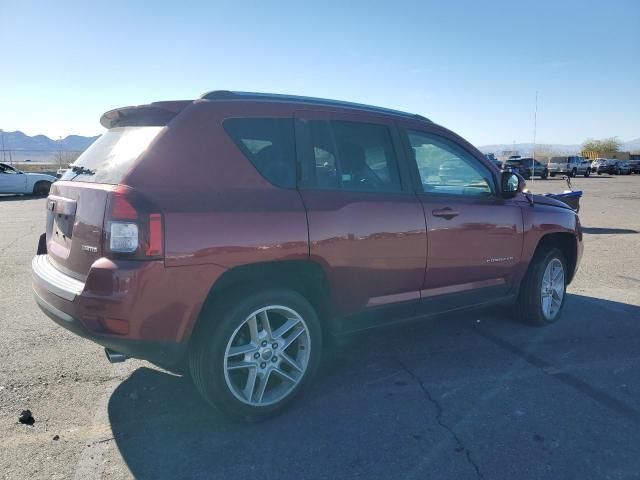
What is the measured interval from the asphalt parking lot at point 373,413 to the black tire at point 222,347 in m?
0.14

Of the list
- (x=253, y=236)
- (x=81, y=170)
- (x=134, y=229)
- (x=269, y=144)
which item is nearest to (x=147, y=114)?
(x=81, y=170)

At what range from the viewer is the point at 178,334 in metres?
2.93

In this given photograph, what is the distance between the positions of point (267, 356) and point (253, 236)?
0.80m

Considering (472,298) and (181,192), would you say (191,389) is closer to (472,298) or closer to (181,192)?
(181,192)

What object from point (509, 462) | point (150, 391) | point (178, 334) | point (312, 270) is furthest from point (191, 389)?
point (509, 462)

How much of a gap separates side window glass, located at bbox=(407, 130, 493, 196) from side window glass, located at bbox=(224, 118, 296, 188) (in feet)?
3.74

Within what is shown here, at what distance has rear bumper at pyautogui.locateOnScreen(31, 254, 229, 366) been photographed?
9.05 ft

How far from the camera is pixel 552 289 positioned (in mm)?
5227

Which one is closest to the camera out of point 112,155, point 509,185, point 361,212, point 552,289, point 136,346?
point 136,346

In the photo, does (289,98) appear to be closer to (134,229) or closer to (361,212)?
(361,212)

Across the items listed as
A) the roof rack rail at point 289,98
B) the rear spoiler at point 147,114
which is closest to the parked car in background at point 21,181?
the rear spoiler at point 147,114

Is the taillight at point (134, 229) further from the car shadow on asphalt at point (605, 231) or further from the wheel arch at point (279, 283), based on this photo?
the car shadow on asphalt at point (605, 231)

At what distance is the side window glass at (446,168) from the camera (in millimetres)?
4102

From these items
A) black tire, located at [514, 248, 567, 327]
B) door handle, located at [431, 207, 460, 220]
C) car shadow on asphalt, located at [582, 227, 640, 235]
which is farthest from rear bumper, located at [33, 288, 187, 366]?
car shadow on asphalt, located at [582, 227, 640, 235]
